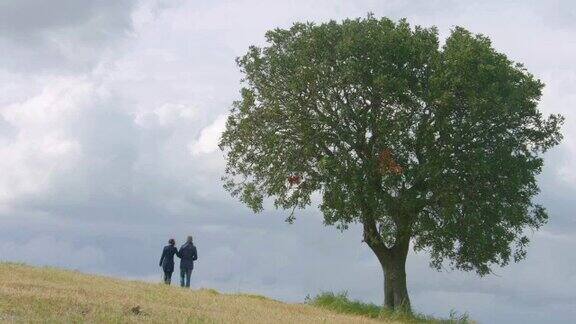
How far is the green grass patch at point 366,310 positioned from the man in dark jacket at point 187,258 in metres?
6.58

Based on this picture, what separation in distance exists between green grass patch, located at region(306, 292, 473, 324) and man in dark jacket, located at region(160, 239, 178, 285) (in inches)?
298

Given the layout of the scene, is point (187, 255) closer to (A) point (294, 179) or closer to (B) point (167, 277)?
(B) point (167, 277)

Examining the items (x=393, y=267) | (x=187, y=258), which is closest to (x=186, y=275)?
(x=187, y=258)

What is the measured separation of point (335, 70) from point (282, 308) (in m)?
11.9

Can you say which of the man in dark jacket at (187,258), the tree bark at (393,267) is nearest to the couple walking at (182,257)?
the man in dark jacket at (187,258)

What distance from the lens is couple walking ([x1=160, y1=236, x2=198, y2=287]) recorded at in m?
44.9

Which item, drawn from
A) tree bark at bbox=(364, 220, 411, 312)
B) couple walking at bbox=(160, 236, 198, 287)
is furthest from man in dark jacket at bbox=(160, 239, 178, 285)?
tree bark at bbox=(364, 220, 411, 312)

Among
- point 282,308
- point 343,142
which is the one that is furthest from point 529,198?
point 282,308

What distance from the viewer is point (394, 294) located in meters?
45.2

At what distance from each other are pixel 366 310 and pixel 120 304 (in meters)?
16.6

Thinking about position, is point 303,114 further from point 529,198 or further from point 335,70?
point 529,198

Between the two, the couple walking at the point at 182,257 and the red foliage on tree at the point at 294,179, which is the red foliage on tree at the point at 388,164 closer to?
the red foliage on tree at the point at 294,179

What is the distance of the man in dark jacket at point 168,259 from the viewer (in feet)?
148

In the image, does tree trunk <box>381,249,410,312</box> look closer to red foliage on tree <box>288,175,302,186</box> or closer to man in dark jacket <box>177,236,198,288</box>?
red foliage on tree <box>288,175,302,186</box>
